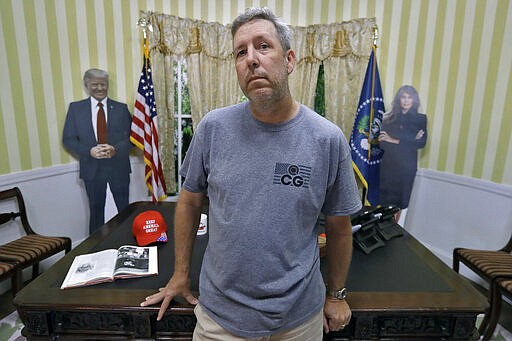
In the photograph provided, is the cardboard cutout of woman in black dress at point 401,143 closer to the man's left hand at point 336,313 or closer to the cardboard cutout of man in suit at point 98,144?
the man's left hand at point 336,313

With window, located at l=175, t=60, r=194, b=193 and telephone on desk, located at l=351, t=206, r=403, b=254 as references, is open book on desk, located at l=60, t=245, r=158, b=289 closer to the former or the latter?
telephone on desk, located at l=351, t=206, r=403, b=254

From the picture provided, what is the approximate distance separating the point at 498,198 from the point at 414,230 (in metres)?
0.84

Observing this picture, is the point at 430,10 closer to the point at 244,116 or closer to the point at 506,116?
the point at 506,116

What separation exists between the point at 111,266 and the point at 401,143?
266cm

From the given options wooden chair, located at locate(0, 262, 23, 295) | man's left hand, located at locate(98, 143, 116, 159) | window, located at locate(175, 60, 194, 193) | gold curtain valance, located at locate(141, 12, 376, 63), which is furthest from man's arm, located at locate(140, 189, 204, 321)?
gold curtain valance, located at locate(141, 12, 376, 63)

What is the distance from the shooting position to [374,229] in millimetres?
1814

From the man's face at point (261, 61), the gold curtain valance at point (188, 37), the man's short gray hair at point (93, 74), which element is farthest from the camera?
the gold curtain valance at point (188, 37)

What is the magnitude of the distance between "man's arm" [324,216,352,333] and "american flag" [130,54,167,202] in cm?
232

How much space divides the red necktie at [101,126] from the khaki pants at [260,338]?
244cm

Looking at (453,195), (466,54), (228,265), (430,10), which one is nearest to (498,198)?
(453,195)

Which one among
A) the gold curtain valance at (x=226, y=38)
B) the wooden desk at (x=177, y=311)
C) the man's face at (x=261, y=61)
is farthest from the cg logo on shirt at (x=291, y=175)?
the gold curtain valance at (x=226, y=38)

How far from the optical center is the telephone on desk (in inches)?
67.7

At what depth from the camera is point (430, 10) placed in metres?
3.02

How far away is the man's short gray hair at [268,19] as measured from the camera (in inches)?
36.9
